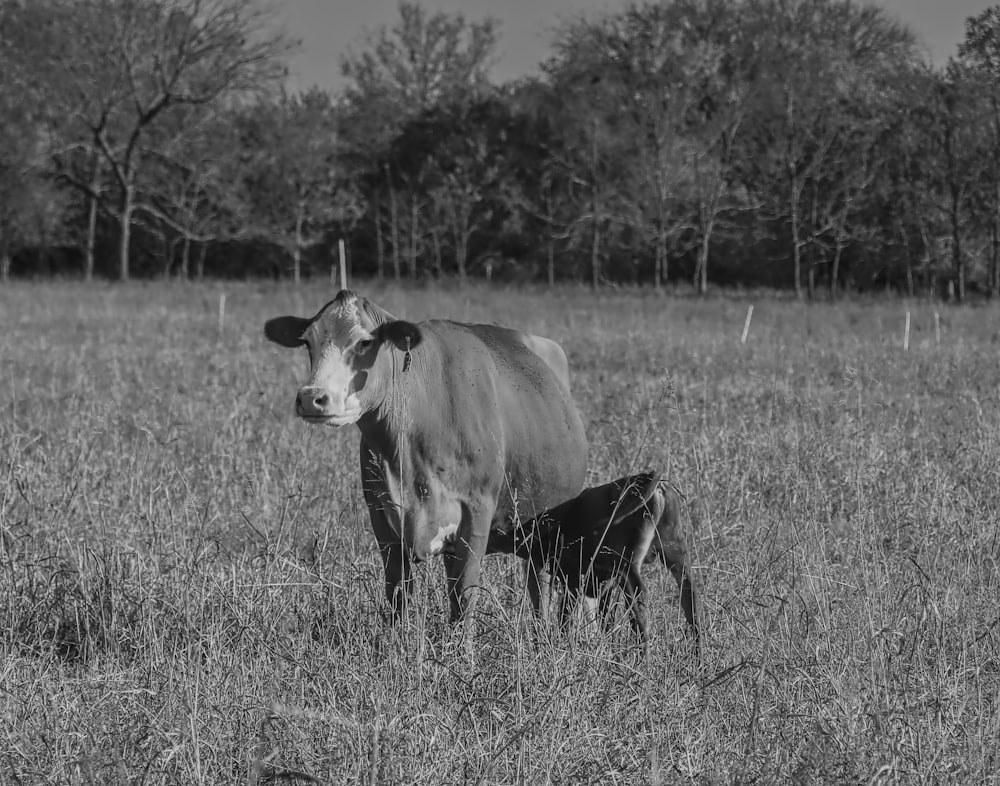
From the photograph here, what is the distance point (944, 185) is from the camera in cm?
3528

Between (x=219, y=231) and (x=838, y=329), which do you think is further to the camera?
(x=219, y=231)

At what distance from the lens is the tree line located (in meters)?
36.9

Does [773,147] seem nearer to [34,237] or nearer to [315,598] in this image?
[34,237]

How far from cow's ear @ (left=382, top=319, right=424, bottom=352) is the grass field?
919mm

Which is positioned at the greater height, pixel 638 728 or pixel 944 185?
pixel 944 185

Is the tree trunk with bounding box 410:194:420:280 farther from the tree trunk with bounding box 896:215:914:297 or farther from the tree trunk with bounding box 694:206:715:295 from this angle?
the tree trunk with bounding box 896:215:914:297

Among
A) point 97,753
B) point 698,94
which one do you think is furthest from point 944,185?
point 97,753

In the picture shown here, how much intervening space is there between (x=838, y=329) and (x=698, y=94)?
65.3 ft

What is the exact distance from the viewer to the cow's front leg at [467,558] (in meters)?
4.46

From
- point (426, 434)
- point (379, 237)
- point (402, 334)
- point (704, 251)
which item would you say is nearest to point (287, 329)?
point (402, 334)

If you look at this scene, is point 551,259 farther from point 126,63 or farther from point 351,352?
point 351,352

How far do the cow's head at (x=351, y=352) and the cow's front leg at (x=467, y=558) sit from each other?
630 millimetres

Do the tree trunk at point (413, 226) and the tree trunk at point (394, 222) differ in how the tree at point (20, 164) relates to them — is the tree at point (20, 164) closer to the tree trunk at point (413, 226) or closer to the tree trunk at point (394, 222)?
the tree trunk at point (394, 222)

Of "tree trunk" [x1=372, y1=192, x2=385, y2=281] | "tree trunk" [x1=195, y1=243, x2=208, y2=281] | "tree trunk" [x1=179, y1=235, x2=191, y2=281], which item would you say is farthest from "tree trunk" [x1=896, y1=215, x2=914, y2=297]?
"tree trunk" [x1=195, y1=243, x2=208, y2=281]
